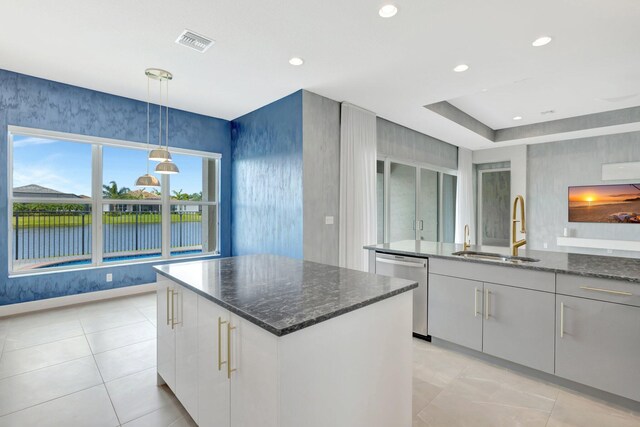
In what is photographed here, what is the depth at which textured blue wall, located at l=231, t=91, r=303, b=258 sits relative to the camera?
409cm

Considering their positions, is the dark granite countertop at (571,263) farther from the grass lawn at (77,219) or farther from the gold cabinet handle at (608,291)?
the grass lawn at (77,219)

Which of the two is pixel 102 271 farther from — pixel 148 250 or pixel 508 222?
pixel 508 222

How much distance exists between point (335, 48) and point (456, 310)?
2661 millimetres

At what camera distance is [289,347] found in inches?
43.4

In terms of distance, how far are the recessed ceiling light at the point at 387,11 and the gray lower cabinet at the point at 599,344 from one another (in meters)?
2.44

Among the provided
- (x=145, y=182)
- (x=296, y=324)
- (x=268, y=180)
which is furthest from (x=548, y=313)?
(x=145, y=182)

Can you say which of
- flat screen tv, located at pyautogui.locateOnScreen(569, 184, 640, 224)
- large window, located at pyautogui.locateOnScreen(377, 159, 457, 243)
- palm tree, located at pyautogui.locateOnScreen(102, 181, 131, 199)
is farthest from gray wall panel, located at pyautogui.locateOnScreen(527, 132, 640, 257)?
palm tree, located at pyautogui.locateOnScreen(102, 181, 131, 199)

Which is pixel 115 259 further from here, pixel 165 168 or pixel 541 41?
pixel 541 41

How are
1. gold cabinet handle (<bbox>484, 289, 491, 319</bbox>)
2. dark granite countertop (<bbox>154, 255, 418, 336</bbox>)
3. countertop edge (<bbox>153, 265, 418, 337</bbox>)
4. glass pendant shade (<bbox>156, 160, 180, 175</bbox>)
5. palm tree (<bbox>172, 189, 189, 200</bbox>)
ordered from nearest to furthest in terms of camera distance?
countertop edge (<bbox>153, 265, 418, 337</bbox>) → dark granite countertop (<bbox>154, 255, 418, 336</bbox>) → gold cabinet handle (<bbox>484, 289, 491, 319</bbox>) → glass pendant shade (<bbox>156, 160, 180, 175</bbox>) → palm tree (<bbox>172, 189, 189, 200</bbox>)

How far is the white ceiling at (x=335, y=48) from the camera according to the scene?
7.80ft

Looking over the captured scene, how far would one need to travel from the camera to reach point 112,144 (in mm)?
4297

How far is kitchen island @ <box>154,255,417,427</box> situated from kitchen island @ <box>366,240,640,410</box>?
47.1 inches

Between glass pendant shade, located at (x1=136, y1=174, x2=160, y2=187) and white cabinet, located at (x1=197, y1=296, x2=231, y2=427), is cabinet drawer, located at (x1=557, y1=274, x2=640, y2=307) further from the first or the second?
glass pendant shade, located at (x1=136, y1=174, x2=160, y2=187)

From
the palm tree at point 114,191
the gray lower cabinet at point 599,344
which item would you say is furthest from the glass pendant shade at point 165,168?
the gray lower cabinet at point 599,344
